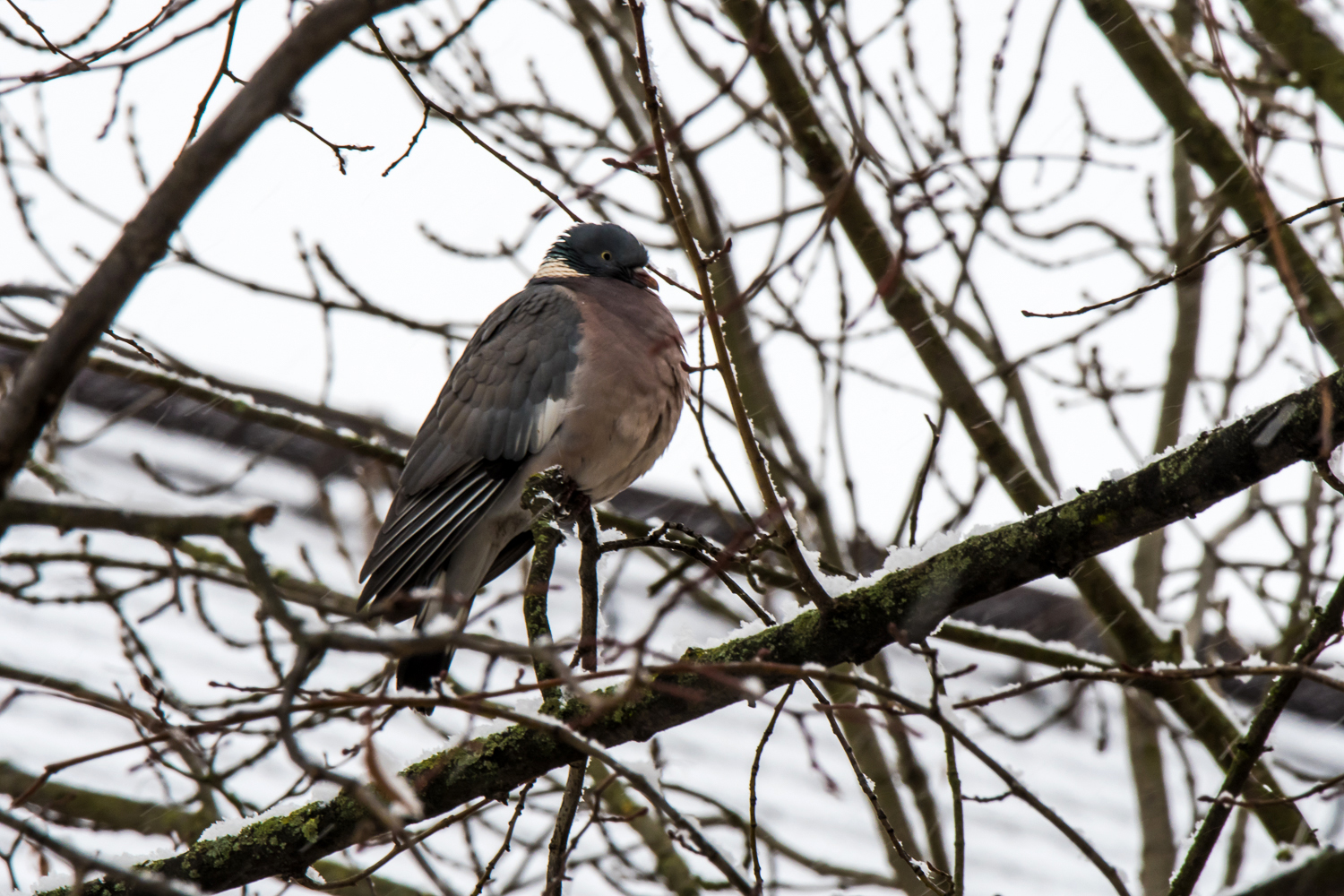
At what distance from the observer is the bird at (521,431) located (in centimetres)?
339

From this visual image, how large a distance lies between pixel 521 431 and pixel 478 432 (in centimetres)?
14

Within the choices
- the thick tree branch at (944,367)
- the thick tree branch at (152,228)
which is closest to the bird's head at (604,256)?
the thick tree branch at (944,367)

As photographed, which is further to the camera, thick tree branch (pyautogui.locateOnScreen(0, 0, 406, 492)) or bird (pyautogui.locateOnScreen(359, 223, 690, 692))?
bird (pyautogui.locateOnScreen(359, 223, 690, 692))

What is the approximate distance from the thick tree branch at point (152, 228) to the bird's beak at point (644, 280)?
8.92 ft

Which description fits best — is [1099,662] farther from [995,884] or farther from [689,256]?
[995,884]

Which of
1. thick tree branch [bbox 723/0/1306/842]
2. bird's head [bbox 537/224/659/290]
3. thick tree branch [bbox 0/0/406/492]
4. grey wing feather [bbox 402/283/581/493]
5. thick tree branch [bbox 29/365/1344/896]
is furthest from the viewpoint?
bird's head [bbox 537/224/659/290]

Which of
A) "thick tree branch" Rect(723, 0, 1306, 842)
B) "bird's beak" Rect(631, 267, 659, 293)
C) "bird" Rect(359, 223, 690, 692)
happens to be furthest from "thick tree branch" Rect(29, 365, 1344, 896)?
"bird's beak" Rect(631, 267, 659, 293)

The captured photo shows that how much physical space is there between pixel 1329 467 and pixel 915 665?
208 inches

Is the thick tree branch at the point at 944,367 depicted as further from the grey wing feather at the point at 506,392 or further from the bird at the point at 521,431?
the grey wing feather at the point at 506,392

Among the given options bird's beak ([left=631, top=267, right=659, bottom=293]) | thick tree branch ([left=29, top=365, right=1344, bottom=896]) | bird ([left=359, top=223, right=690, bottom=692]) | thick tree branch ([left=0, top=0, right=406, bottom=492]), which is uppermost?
bird's beak ([left=631, top=267, right=659, bottom=293])

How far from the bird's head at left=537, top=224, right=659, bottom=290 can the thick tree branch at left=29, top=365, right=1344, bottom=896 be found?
2217 mm

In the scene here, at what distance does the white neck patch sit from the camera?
13.6ft

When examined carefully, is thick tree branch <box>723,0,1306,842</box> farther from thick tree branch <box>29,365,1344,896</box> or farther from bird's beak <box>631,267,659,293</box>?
thick tree branch <box>29,365,1344,896</box>

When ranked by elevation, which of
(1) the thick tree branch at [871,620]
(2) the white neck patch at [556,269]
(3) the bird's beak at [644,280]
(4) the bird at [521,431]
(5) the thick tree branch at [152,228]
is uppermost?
(2) the white neck patch at [556,269]
